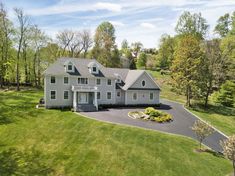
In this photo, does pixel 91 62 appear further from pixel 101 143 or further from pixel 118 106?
pixel 101 143

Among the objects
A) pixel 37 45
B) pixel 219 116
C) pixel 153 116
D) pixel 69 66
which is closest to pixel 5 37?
pixel 37 45

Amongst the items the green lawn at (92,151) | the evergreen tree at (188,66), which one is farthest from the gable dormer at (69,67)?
the evergreen tree at (188,66)

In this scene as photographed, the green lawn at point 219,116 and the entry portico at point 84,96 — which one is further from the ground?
the entry portico at point 84,96

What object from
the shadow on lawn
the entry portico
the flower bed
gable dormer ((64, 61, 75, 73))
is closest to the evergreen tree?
the flower bed

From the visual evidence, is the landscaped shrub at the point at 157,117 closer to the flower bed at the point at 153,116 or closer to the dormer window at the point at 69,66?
the flower bed at the point at 153,116

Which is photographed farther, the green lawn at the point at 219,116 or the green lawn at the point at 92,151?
the green lawn at the point at 219,116

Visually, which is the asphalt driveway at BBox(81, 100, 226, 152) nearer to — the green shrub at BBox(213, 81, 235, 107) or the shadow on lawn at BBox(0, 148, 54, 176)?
the shadow on lawn at BBox(0, 148, 54, 176)

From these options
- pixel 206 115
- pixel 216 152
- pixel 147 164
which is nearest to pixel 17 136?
pixel 147 164
